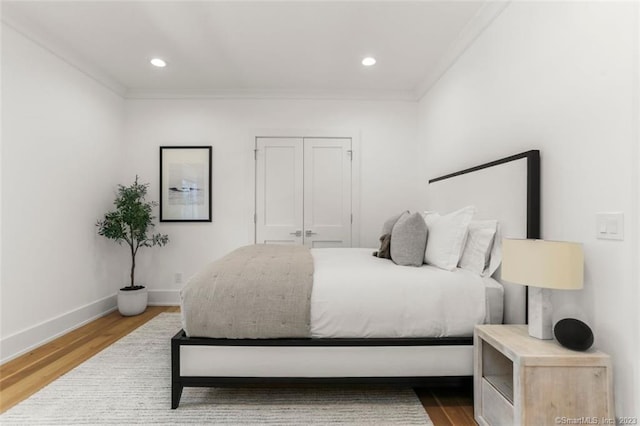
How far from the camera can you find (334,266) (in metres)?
2.09

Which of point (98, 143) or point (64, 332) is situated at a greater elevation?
point (98, 143)

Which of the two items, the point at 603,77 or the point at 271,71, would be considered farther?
the point at 271,71

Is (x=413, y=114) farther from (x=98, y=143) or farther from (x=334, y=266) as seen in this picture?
(x=98, y=143)

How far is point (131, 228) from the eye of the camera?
3504 millimetres

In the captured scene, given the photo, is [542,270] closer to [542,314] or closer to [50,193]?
[542,314]

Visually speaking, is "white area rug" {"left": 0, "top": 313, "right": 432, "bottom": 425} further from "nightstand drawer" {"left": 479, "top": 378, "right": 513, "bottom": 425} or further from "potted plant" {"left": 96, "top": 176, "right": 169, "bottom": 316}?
"potted plant" {"left": 96, "top": 176, "right": 169, "bottom": 316}

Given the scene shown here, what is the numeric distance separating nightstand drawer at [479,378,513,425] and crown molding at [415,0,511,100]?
2.29 m

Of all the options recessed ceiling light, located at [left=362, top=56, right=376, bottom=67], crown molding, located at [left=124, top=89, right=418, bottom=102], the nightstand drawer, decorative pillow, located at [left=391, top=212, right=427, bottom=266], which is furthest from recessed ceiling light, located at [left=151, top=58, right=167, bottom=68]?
the nightstand drawer

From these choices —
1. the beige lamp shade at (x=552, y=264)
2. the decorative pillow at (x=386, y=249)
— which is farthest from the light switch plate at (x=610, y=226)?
the decorative pillow at (x=386, y=249)

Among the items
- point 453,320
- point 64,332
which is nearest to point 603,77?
point 453,320

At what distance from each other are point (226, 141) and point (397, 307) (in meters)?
2.99

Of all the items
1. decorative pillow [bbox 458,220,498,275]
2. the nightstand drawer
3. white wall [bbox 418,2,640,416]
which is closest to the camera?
white wall [bbox 418,2,640,416]

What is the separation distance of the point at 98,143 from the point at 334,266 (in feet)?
9.81

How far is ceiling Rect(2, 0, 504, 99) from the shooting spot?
2.30m
